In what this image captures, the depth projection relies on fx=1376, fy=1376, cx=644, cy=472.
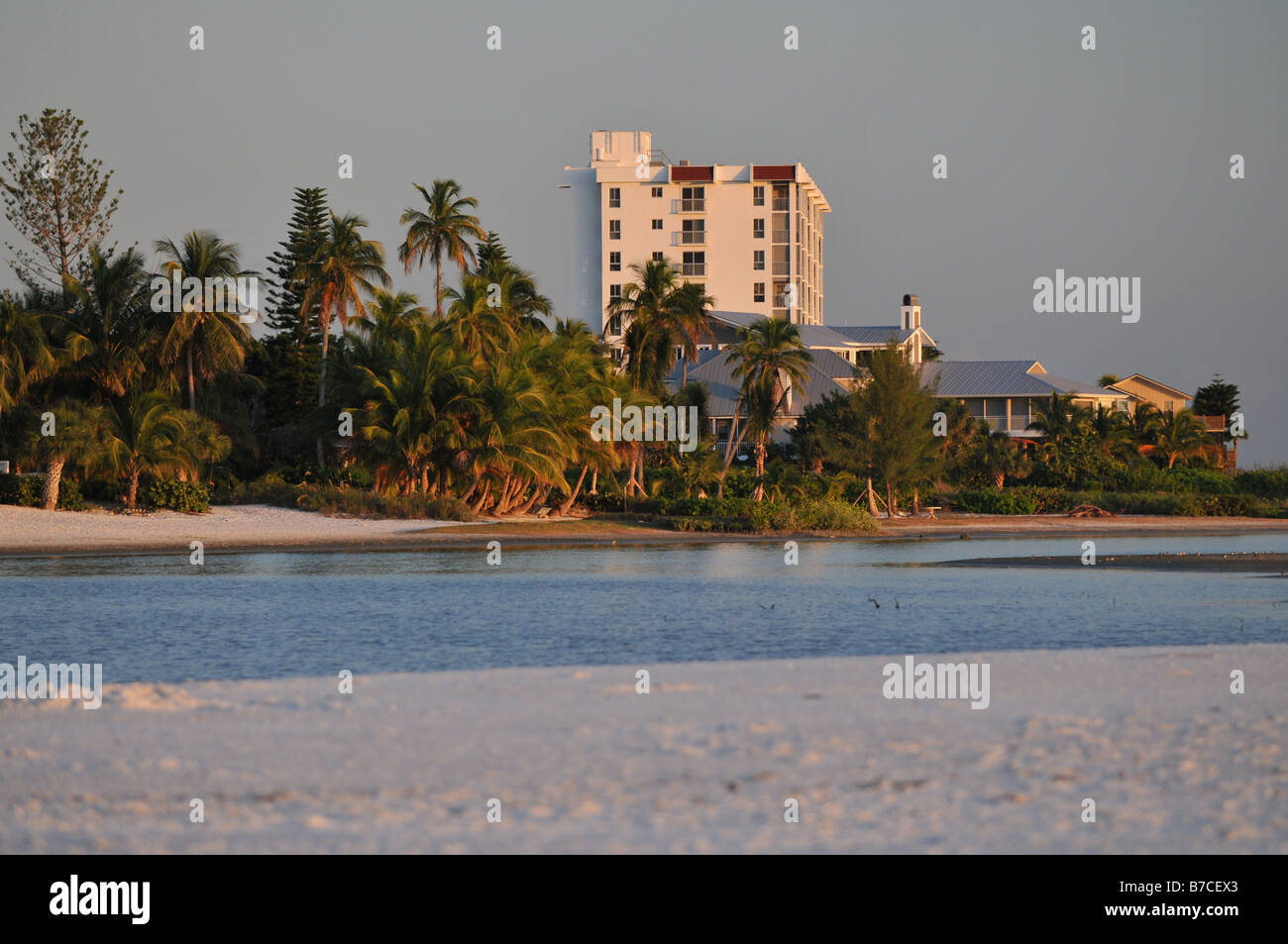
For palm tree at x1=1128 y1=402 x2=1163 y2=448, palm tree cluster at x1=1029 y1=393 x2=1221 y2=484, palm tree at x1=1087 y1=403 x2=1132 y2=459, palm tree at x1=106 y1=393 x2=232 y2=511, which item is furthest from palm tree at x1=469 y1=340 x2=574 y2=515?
palm tree at x1=1128 y1=402 x2=1163 y2=448

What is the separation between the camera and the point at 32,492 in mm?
38438

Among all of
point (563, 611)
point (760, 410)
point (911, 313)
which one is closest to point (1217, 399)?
point (911, 313)

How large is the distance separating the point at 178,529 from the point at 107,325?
10.1 metres

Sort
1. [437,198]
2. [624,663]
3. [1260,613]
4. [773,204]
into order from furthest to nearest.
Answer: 1. [773,204]
2. [437,198]
3. [1260,613]
4. [624,663]

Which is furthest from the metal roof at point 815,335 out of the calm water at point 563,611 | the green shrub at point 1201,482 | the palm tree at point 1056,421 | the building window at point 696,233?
the calm water at point 563,611

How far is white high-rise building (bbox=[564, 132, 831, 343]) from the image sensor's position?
12056 cm

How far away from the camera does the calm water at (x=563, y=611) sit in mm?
14602

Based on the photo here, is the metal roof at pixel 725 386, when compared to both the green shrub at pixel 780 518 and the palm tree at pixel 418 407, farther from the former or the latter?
the palm tree at pixel 418 407

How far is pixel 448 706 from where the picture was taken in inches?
411

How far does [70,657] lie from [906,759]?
9.34m

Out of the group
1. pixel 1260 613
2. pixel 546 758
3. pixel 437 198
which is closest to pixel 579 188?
pixel 437 198

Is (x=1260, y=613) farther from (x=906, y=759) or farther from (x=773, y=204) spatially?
(x=773, y=204)

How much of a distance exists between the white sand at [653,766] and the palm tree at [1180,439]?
58.2 meters
